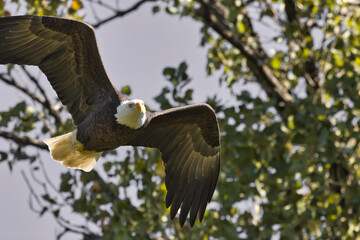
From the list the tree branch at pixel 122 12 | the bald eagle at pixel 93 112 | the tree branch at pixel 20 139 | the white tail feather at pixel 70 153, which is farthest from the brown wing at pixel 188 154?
the tree branch at pixel 122 12

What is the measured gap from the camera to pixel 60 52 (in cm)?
603

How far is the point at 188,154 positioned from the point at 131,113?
104 cm

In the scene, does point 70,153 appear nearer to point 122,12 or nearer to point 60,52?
point 60,52

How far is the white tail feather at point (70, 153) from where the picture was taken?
6110 mm

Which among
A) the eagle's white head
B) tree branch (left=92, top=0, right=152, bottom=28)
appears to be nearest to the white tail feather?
the eagle's white head

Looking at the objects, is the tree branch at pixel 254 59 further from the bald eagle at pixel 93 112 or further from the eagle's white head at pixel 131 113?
the eagle's white head at pixel 131 113

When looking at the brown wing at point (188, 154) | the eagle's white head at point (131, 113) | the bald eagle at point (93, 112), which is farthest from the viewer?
the brown wing at point (188, 154)

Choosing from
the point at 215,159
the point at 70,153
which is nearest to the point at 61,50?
the point at 70,153

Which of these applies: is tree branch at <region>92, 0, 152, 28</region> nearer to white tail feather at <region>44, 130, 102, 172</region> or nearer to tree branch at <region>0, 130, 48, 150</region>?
tree branch at <region>0, 130, 48, 150</region>

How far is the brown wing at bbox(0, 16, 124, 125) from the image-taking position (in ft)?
19.5

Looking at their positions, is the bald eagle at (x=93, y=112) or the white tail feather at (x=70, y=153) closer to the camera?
the bald eagle at (x=93, y=112)

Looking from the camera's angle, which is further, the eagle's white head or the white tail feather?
the white tail feather

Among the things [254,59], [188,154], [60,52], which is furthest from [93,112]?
[254,59]

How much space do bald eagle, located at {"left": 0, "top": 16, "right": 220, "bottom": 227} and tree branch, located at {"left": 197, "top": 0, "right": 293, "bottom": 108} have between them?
61.1 inches
